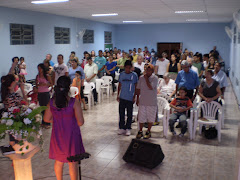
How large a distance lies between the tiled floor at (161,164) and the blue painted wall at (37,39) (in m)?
4.74

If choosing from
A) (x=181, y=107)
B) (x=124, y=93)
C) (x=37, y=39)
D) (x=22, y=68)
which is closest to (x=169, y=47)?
(x=37, y=39)

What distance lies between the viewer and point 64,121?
3205mm

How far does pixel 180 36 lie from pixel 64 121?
1782cm

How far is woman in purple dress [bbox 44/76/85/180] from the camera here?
3172mm

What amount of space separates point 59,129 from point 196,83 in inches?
158

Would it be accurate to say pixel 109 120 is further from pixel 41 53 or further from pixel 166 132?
pixel 41 53

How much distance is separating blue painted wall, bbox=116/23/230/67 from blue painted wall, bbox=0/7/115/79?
5858mm

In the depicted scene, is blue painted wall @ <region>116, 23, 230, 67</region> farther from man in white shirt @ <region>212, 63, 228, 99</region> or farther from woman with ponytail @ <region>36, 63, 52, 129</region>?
woman with ponytail @ <region>36, 63, 52, 129</region>

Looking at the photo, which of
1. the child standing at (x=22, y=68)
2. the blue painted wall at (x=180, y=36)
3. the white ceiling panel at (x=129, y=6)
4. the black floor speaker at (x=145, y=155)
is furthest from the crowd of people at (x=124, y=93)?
the blue painted wall at (x=180, y=36)

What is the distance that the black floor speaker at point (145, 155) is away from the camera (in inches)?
174


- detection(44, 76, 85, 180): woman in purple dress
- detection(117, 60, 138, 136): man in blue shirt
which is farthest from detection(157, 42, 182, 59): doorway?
detection(44, 76, 85, 180): woman in purple dress

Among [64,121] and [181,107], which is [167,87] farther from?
[64,121]

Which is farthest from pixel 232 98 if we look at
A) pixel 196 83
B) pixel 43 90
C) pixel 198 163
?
pixel 43 90

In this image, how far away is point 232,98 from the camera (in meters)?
10.1
